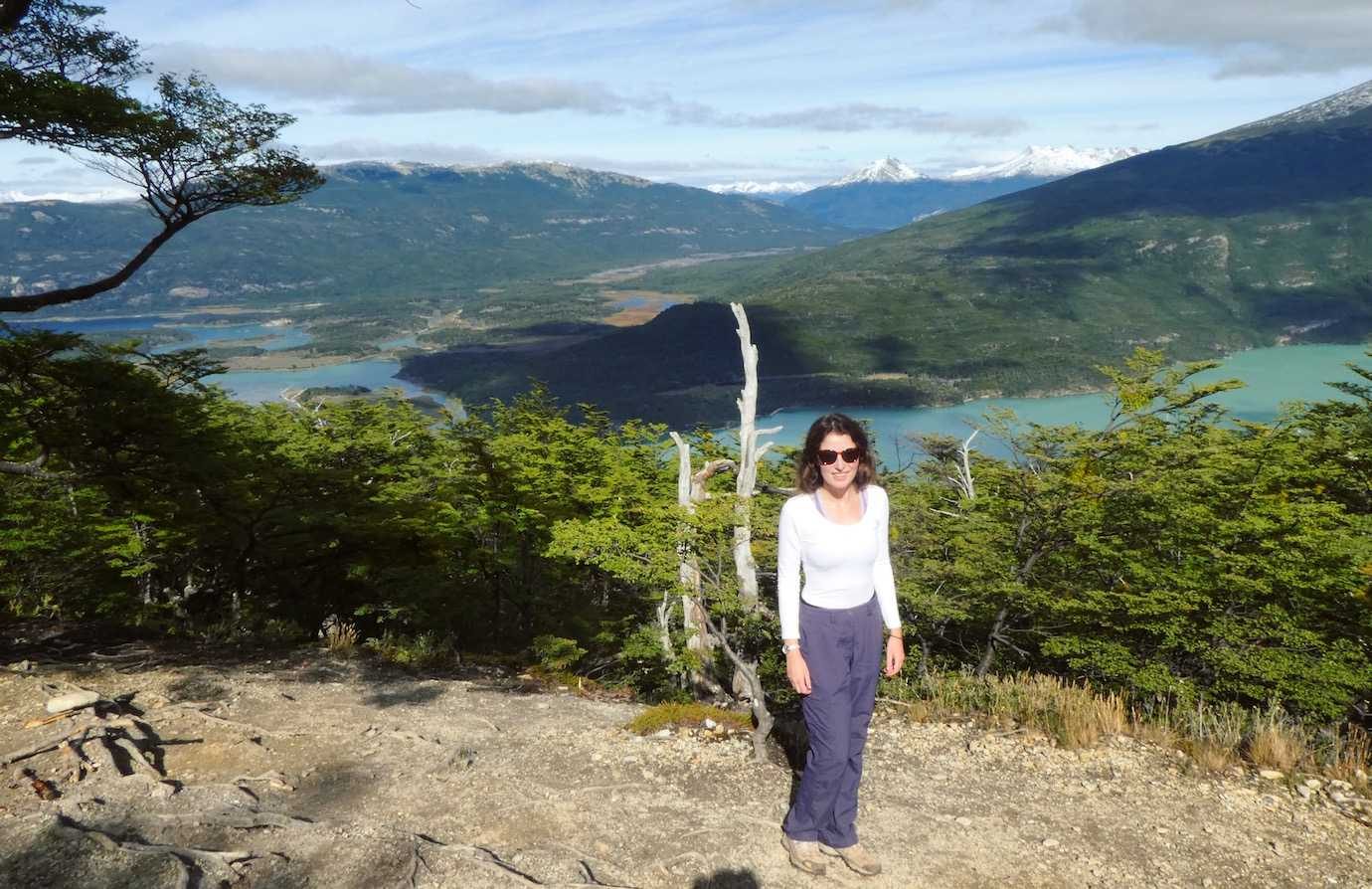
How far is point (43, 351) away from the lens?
8039 mm

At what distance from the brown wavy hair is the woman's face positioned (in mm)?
23

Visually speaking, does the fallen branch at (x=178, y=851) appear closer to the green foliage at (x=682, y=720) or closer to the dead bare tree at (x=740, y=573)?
the green foliage at (x=682, y=720)

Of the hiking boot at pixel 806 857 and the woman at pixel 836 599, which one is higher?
the woman at pixel 836 599

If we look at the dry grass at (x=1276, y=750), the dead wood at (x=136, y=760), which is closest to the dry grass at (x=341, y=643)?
the dead wood at (x=136, y=760)

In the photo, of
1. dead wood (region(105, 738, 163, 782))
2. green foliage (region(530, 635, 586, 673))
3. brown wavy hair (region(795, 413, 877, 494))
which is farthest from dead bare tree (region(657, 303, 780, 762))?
dead wood (region(105, 738, 163, 782))

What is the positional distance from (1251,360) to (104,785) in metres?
216

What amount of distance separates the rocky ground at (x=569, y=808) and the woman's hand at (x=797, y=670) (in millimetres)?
1189

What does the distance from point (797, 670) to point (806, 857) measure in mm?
1201

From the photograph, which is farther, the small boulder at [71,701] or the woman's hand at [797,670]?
the small boulder at [71,701]

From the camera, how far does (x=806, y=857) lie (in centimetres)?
433

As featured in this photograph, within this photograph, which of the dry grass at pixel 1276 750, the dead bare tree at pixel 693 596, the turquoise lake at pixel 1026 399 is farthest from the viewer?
the turquoise lake at pixel 1026 399

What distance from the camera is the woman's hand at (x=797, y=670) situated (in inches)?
155

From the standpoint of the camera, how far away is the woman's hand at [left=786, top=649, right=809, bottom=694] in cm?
394

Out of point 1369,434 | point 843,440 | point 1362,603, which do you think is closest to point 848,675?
point 843,440
